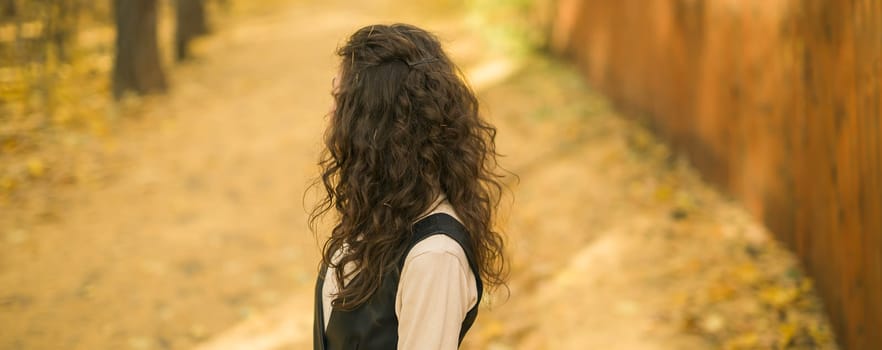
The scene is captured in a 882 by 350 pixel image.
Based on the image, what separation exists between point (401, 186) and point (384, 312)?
0.30 metres

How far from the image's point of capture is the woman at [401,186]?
6.23 feet

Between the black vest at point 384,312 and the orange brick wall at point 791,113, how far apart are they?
250 cm

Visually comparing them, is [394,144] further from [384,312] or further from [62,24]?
[62,24]

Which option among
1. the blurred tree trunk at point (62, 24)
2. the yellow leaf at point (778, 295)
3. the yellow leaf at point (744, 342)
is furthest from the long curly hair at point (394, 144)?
the blurred tree trunk at point (62, 24)

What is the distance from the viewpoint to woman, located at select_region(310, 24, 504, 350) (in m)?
1.90

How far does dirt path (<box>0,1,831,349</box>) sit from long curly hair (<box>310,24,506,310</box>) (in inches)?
121

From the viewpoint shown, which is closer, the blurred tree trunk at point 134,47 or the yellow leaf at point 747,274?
the yellow leaf at point 747,274

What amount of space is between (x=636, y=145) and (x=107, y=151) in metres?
5.22

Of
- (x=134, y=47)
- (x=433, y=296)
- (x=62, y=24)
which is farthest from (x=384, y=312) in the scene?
(x=134, y=47)

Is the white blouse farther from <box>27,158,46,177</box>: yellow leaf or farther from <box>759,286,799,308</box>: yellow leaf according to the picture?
<box>27,158,46,177</box>: yellow leaf

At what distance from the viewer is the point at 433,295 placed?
1.84 m

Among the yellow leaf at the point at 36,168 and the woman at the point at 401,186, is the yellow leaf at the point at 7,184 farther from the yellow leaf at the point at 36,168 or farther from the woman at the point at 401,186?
the woman at the point at 401,186

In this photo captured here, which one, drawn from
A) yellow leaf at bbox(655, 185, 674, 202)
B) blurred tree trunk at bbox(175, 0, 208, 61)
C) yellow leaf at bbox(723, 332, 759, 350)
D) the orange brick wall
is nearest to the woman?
the orange brick wall

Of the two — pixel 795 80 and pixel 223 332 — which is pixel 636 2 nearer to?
pixel 795 80
